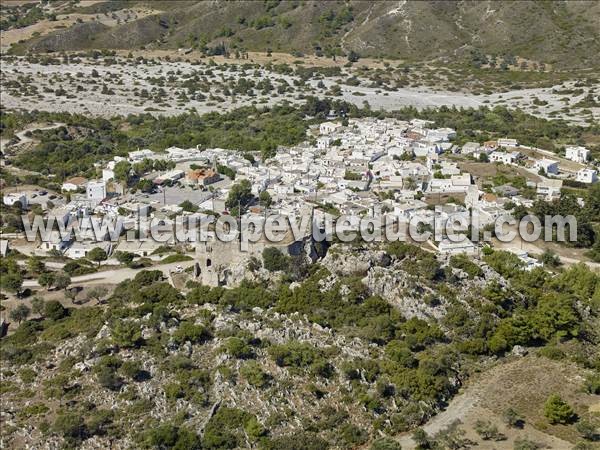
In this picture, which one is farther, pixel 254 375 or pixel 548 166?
pixel 548 166

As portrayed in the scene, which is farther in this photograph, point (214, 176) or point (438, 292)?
point (214, 176)

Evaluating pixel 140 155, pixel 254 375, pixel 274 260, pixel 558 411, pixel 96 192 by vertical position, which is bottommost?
pixel 558 411

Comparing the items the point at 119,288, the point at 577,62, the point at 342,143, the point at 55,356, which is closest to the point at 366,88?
the point at 577,62

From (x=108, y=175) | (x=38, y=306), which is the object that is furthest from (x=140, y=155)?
(x=38, y=306)

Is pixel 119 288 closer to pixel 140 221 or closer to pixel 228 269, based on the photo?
pixel 228 269

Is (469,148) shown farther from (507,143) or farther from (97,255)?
(97,255)
